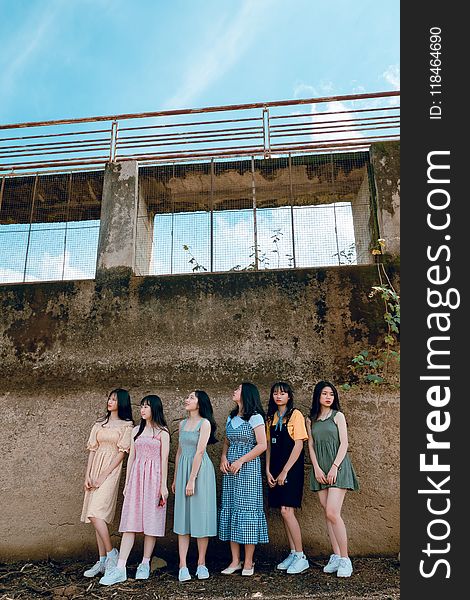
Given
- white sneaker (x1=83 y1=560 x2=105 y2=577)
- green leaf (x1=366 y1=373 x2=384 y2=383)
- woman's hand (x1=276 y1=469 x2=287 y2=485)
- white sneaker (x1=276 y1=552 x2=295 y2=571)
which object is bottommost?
white sneaker (x1=83 y1=560 x2=105 y2=577)

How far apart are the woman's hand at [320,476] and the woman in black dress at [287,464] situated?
0.16 m

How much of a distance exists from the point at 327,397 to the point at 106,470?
7.47ft

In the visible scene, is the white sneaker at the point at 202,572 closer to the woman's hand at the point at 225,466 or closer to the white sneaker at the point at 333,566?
the woman's hand at the point at 225,466

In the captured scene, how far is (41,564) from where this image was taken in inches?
215

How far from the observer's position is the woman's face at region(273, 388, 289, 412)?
5133mm

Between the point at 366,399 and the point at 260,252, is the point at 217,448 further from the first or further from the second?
the point at 260,252

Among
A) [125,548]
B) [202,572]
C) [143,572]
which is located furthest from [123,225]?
[202,572]

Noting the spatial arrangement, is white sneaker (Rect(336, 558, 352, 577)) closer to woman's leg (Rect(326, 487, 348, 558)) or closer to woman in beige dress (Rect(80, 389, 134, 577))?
woman's leg (Rect(326, 487, 348, 558))

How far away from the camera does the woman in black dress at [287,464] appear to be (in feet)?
16.0

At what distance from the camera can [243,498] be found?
15.9 feet

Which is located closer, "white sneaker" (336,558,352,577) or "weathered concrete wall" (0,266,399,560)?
"white sneaker" (336,558,352,577)

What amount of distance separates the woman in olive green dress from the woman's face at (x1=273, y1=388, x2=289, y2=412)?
0.29 m

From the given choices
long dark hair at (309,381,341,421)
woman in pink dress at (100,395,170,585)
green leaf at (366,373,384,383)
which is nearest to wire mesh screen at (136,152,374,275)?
green leaf at (366,373,384,383)

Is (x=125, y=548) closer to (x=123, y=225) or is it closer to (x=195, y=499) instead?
(x=195, y=499)
